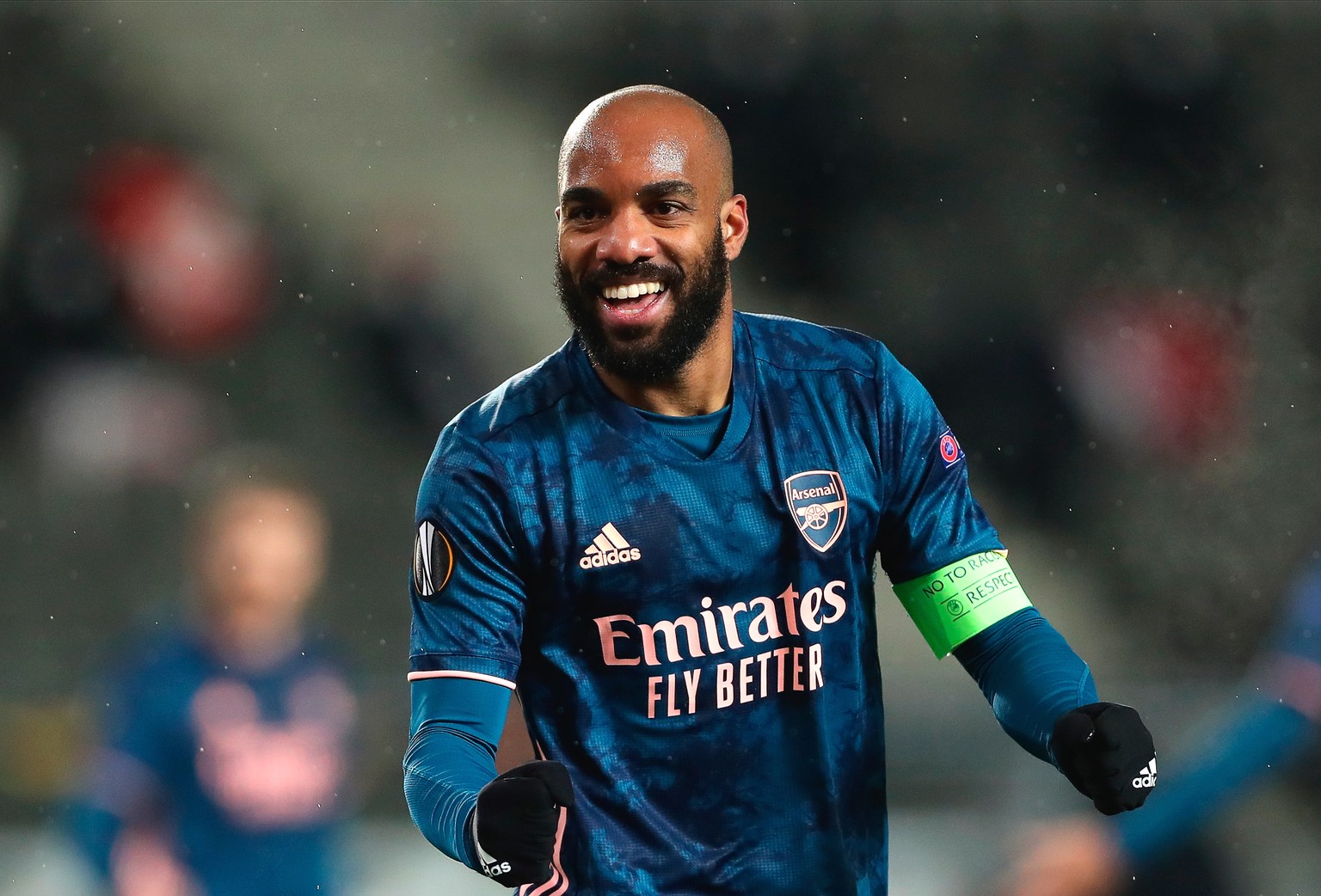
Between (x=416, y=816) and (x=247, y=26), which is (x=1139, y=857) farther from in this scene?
(x=247, y=26)

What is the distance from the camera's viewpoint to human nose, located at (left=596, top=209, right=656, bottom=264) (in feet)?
6.50

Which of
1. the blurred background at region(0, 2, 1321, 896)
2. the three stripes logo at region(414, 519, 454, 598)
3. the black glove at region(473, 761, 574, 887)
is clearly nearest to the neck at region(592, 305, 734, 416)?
the three stripes logo at region(414, 519, 454, 598)

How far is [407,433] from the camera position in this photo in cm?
750

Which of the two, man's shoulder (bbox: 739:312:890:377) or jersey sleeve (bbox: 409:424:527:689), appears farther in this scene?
man's shoulder (bbox: 739:312:890:377)

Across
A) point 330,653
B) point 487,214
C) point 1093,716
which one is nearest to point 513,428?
point 1093,716

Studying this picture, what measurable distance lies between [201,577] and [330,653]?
396mm

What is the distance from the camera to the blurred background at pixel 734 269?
7402 millimetres

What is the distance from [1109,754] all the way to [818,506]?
511 mm

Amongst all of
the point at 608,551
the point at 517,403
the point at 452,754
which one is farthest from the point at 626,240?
the point at 452,754

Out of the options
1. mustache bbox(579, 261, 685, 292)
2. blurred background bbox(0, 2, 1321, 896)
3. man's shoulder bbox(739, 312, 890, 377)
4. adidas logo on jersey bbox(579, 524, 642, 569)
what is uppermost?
blurred background bbox(0, 2, 1321, 896)

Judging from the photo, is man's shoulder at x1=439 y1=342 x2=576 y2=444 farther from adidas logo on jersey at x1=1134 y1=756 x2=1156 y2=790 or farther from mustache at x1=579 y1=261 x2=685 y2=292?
adidas logo on jersey at x1=1134 y1=756 x2=1156 y2=790

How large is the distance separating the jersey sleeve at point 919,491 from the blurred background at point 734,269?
15.0ft

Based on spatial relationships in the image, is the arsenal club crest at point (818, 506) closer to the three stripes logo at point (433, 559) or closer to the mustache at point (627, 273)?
the mustache at point (627, 273)

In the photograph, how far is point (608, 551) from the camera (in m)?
2.04
